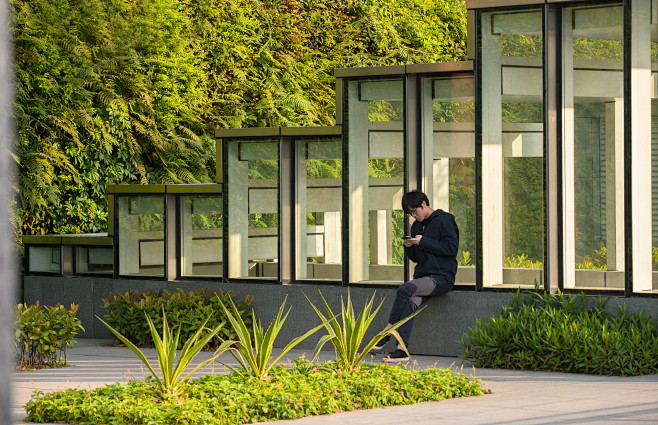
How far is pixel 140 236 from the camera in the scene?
50.7 ft

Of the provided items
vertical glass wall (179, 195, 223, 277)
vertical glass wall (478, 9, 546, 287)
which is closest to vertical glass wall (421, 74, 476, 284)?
vertical glass wall (478, 9, 546, 287)

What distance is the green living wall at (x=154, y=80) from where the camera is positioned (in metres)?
17.8

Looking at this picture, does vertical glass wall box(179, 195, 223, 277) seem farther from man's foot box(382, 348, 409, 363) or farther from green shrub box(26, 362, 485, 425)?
green shrub box(26, 362, 485, 425)

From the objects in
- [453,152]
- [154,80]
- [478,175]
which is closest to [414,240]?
[478,175]

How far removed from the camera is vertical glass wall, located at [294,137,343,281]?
1348 cm

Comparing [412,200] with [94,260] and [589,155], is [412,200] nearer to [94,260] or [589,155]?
[589,155]

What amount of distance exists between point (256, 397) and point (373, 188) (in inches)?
229

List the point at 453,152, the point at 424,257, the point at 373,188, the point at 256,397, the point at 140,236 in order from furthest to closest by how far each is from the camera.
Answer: the point at 140,236, the point at 373,188, the point at 453,152, the point at 424,257, the point at 256,397

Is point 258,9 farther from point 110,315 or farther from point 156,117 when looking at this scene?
point 110,315

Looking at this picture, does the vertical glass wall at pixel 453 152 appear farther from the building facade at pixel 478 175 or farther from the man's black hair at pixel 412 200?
the man's black hair at pixel 412 200

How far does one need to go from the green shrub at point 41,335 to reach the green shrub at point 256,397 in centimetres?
379

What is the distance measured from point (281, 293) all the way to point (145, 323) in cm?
176

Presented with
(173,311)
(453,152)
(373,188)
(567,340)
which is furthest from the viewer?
(173,311)

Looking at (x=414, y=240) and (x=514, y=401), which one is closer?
(x=514, y=401)
